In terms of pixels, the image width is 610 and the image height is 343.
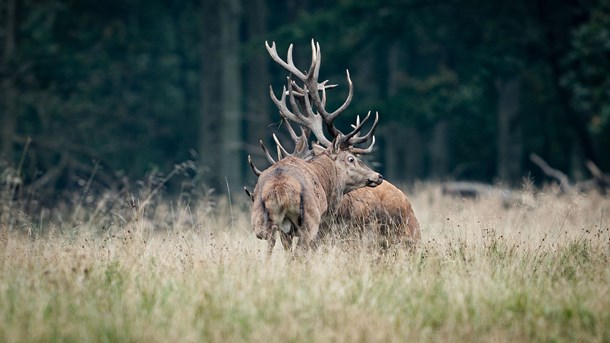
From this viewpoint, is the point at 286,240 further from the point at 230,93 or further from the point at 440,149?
the point at 440,149

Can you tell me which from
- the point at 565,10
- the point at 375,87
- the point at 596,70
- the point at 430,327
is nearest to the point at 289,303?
the point at 430,327

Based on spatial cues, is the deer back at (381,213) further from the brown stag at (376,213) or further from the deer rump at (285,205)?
the deer rump at (285,205)

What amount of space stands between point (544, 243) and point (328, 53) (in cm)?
1656

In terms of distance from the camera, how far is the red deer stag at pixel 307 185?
682 cm

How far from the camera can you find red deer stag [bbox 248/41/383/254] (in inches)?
268

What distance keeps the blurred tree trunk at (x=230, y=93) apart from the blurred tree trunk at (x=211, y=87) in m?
0.16

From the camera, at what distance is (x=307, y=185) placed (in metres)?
7.10

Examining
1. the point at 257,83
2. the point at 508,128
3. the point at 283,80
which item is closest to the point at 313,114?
the point at 257,83

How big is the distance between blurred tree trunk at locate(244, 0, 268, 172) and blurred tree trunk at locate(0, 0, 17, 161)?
7361 millimetres

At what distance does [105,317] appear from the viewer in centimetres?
505

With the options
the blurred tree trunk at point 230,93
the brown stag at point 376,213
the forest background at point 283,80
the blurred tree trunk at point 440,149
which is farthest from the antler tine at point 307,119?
the blurred tree trunk at point 440,149

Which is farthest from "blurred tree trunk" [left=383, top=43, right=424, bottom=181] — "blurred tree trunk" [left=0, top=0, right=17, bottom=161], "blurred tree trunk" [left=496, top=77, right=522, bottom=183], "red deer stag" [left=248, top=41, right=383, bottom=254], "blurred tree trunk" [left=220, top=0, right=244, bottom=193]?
"red deer stag" [left=248, top=41, right=383, bottom=254]

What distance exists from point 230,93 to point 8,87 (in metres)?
6.51

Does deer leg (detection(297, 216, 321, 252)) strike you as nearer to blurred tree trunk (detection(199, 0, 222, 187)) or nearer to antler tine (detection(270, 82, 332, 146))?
antler tine (detection(270, 82, 332, 146))
